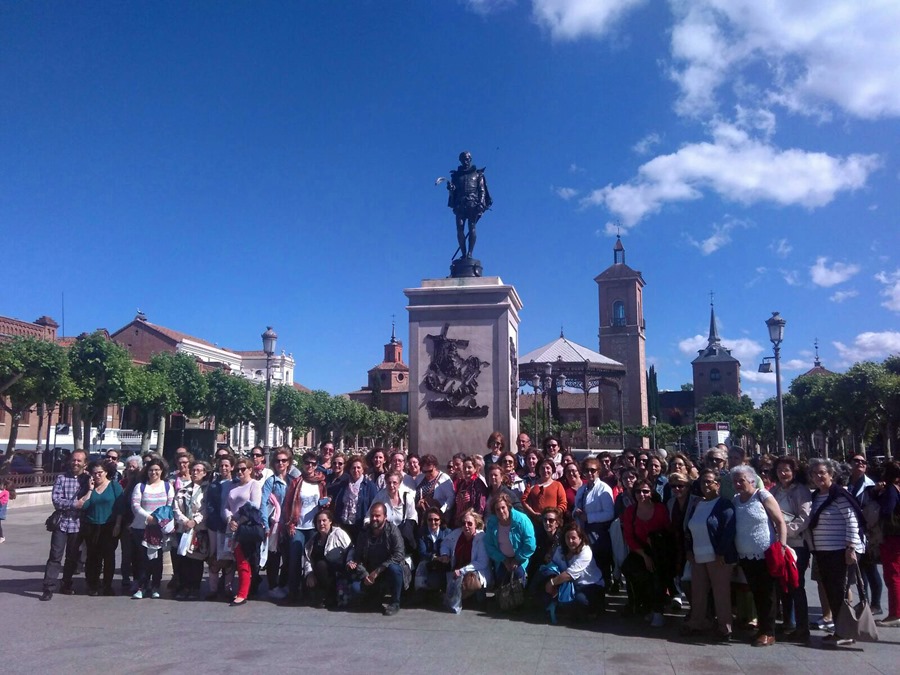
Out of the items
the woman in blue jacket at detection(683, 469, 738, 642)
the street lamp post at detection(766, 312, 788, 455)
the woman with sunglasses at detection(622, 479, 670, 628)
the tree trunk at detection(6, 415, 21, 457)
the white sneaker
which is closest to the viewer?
the woman in blue jacket at detection(683, 469, 738, 642)

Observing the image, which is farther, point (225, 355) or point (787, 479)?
point (225, 355)

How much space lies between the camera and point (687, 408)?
416ft

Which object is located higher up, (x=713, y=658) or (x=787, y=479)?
(x=787, y=479)

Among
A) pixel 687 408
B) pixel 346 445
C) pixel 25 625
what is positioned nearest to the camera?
pixel 25 625

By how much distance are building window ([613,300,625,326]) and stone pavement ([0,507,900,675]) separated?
8639cm

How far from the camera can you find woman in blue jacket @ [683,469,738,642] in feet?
21.9

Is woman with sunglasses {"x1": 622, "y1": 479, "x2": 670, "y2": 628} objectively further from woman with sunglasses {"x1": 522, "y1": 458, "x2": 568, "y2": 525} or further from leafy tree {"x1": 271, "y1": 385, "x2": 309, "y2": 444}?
leafy tree {"x1": 271, "y1": 385, "x2": 309, "y2": 444}

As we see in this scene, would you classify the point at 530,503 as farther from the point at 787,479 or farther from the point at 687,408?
the point at 687,408

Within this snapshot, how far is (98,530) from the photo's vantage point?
29.9 feet

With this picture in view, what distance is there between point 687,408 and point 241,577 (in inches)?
5003

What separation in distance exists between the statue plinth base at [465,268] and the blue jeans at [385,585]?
23.6 feet

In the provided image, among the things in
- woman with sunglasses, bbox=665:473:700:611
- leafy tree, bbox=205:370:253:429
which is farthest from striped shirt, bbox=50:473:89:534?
leafy tree, bbox=205:370:253:429

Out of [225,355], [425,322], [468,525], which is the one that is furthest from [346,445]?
[468,525]

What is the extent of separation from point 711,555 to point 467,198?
9.22 m
